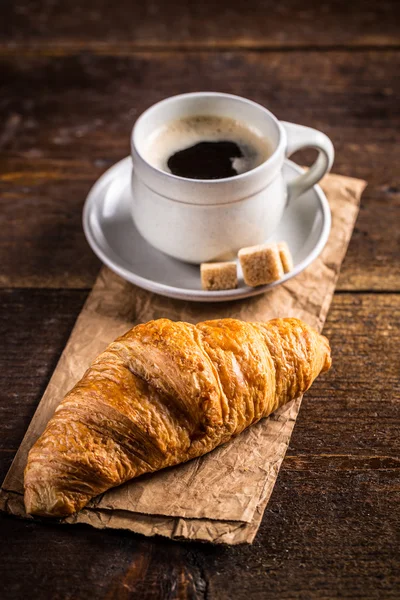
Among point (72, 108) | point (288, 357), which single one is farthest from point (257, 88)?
point (288, 357)

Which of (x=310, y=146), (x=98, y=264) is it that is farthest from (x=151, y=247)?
(x=310, y=146)

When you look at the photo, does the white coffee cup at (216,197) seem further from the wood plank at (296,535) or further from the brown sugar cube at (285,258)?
the wood plank at (296,535)

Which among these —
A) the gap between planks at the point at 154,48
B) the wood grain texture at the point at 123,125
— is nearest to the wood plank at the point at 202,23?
the gap between planks at the point at 154,48

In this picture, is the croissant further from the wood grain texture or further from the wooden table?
the wood grain texture

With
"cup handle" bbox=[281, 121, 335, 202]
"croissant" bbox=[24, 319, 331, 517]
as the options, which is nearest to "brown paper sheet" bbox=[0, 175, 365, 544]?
"croissant" bbox=[24, 319, 331, 517]

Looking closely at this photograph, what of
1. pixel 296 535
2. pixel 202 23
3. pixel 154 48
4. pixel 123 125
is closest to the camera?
pixel 296 535

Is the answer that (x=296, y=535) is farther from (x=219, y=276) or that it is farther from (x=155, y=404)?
(x=219, y=276)
